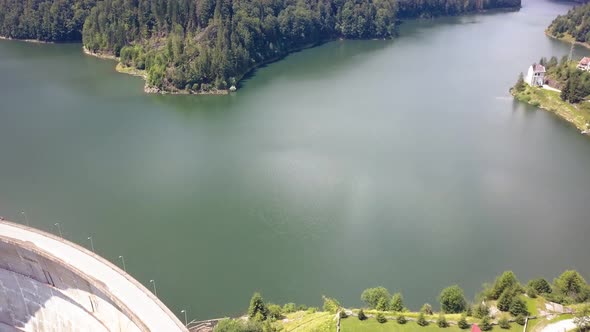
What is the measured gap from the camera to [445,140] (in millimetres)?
38125

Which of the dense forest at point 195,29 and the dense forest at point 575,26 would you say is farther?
the dense forest at point 575,26

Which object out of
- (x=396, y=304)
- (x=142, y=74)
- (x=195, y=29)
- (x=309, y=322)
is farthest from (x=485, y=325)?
(x=195, y=29)

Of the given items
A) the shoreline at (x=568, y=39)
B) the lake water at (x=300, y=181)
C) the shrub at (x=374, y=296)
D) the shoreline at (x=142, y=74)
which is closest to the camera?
the shrub at (x=374, y=296)

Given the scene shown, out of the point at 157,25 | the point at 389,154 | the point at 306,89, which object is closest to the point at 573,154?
the point at 389,154

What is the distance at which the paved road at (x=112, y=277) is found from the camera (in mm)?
17781

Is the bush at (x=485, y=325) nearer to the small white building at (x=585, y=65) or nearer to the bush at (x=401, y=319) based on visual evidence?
the bush at (x=401, y=319)

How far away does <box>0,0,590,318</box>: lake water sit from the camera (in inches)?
939

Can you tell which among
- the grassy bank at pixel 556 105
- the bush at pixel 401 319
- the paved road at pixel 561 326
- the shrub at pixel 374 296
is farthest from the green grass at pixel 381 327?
the grassy bank at pixel 556 105

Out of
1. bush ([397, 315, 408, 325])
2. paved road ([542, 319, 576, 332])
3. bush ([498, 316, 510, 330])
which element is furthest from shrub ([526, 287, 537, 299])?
bush ([397, 315, 408, 325])

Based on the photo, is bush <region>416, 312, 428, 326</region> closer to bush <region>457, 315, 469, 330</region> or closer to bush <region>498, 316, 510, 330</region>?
bush <region>457, 315, 469, 330</region>

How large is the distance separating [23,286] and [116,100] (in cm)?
2812

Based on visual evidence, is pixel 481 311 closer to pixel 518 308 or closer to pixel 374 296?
pixel 518 308

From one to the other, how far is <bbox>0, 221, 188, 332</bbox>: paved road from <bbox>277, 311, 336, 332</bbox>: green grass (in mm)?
4119

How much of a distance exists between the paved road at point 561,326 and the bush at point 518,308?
0.86 meters
